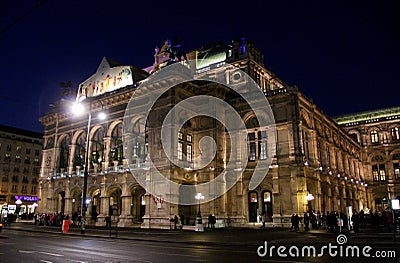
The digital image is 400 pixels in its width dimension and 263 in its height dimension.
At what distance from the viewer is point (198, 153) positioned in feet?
139

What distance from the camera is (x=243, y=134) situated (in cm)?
4156

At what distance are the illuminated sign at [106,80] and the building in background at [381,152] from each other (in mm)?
48916

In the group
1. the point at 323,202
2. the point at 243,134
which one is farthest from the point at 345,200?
the point at 243,134

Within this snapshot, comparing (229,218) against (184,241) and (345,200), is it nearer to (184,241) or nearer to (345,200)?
(184,241)

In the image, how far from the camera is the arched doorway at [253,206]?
40141 mm

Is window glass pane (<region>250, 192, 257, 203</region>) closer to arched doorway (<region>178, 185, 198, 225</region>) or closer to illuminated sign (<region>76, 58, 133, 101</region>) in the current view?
arched doorway (<region>178, 185, 198, 225</region>)

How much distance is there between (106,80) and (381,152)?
2097 inches

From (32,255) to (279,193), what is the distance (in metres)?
28.1

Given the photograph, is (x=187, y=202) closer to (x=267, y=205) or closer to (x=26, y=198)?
(x=267, y=205)

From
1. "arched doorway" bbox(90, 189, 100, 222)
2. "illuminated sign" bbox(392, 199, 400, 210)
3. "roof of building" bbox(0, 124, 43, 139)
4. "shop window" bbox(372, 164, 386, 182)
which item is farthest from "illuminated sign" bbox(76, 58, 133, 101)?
"shop window" bbox(372, 164, 386, 182)

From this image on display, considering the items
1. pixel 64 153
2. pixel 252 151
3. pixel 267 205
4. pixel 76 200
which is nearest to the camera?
pixel 267 205

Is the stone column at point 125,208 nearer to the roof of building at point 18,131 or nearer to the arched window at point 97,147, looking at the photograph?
the arched window at point 97,147

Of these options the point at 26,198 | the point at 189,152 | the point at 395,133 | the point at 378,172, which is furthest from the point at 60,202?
the point at 395,133

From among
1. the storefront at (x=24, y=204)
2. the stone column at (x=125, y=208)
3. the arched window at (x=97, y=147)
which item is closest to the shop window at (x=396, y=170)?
the stone column at (x=125, y=208)
